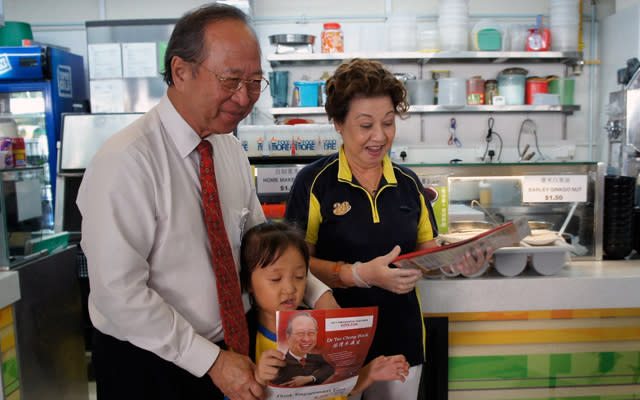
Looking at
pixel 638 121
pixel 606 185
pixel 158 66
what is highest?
pixel 158 66

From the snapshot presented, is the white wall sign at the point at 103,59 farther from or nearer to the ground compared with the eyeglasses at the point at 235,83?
farther from the ground

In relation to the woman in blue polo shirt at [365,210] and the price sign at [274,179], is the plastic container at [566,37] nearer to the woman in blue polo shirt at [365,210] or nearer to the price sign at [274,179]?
the price sign at [274,179]

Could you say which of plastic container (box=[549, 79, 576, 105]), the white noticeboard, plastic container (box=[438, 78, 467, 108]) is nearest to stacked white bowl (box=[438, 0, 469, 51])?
plastic container (box=[438, 78, 467, 108])

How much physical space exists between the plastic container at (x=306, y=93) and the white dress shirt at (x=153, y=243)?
394 cm

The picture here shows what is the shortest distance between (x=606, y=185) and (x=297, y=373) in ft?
6.00

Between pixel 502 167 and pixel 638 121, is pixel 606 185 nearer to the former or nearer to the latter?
pixel 502 167

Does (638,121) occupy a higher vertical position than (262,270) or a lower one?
higher

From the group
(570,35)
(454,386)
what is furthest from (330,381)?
(570,35)

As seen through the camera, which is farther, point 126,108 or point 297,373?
point 126,108

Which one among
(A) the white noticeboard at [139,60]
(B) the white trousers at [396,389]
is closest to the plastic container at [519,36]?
(A) the white noticeboard at [139,60]

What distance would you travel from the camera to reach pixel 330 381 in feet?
4.28

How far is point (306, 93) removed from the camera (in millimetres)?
5207

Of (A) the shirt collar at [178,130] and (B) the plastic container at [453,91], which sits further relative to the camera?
(B) the plastic container at [453,91]

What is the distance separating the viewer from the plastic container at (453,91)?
5207 mm
